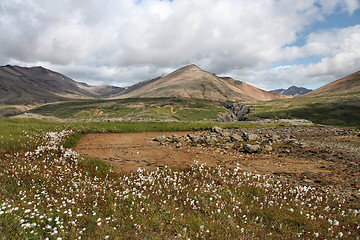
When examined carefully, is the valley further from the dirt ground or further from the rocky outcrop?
the rocky outcrop

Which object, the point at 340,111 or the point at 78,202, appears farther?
the point at 340,111

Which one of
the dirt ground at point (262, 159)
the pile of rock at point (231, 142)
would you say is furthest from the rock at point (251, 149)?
the dirt ground at point (262, 159)

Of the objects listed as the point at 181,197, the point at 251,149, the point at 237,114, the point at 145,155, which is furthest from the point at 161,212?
the point at 237,114

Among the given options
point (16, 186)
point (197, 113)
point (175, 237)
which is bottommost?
point (175, 237)

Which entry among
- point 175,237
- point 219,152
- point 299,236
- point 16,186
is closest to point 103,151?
point 16,186

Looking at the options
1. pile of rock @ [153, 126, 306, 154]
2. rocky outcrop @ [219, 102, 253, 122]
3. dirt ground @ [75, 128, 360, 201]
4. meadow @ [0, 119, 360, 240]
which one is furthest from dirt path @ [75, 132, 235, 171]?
rocky outcrop @ [219, 102, 253, 122]

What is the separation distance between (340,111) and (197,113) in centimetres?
5351

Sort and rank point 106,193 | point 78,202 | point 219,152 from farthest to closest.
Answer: point 219,152 < point 106,193 < point 78,202

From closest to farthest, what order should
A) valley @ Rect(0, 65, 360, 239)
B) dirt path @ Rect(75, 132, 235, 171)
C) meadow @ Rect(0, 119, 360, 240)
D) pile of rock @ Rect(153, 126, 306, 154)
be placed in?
meadow @ Rect(0, 119, 360, 240), valley @ Rect(0, 65, 360, 239), dirt path @ Rect(75, 132, 235, 171), pile of rock @ Rect(153, 126, 306, 154)

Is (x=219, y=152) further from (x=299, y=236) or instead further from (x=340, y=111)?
(x=340, y=111)

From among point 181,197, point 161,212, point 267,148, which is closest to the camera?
point 161,212

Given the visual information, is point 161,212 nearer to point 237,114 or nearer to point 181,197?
point 181,197

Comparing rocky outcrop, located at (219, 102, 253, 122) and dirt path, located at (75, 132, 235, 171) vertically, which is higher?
rocky outcrop, located at (219, 102, 253, 122)

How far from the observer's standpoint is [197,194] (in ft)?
25.4
